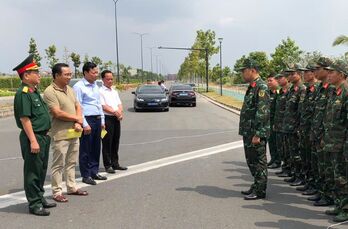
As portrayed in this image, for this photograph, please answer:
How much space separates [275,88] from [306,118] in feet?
5.22

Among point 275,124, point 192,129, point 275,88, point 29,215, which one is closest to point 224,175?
point 275,124

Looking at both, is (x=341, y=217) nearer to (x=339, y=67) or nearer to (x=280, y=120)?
(x=339, y=67)

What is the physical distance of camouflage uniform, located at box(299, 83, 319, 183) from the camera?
642 cm

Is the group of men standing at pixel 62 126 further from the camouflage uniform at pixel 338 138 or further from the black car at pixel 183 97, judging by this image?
the black car at pixel 183 97

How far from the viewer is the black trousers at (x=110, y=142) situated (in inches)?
304

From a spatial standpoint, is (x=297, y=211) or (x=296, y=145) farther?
(x=296, y=145)

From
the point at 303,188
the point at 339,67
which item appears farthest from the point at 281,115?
the point at 339,67

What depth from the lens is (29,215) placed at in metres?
5.36

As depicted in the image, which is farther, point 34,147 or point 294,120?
point 294,120

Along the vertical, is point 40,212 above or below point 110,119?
below

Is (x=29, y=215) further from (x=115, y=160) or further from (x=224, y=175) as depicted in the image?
(x=224, y=175)

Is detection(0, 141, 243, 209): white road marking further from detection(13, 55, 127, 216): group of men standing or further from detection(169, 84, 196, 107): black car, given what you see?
detection(169, 84, 196, 107): black car

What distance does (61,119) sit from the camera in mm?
5934

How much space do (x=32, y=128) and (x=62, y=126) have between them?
0.75 meters
